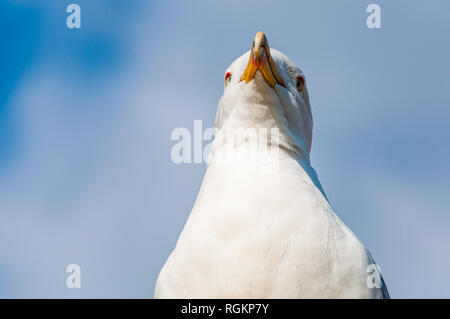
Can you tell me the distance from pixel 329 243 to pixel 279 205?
558 millimetres

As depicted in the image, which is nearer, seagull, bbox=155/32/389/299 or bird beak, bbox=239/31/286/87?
seagull, bbox=155/32/389/299

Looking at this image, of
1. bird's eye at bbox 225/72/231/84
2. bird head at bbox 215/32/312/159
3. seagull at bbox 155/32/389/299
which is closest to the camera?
seagull at bbox 155/32/389/299

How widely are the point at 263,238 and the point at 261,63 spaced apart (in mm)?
2645

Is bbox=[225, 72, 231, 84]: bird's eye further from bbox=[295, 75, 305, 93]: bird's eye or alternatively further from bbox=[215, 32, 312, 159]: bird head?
bbox=[295, 75, 305, 93]: bird's eye

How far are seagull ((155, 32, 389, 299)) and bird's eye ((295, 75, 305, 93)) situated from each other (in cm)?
115

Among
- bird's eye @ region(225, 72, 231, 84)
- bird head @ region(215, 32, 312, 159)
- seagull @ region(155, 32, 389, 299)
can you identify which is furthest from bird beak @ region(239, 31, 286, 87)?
seagull @ region(155, 32, 389, 299)

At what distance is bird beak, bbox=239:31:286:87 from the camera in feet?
24.4

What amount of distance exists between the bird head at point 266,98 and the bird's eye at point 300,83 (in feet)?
0.08

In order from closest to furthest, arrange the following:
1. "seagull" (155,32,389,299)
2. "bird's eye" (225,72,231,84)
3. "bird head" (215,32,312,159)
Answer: "seagull" (155,32,389,299) → "bird head" (215,32,312,159) → "bird's eye" (225,72,231,84)

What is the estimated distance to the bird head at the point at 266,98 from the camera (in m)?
7.39
